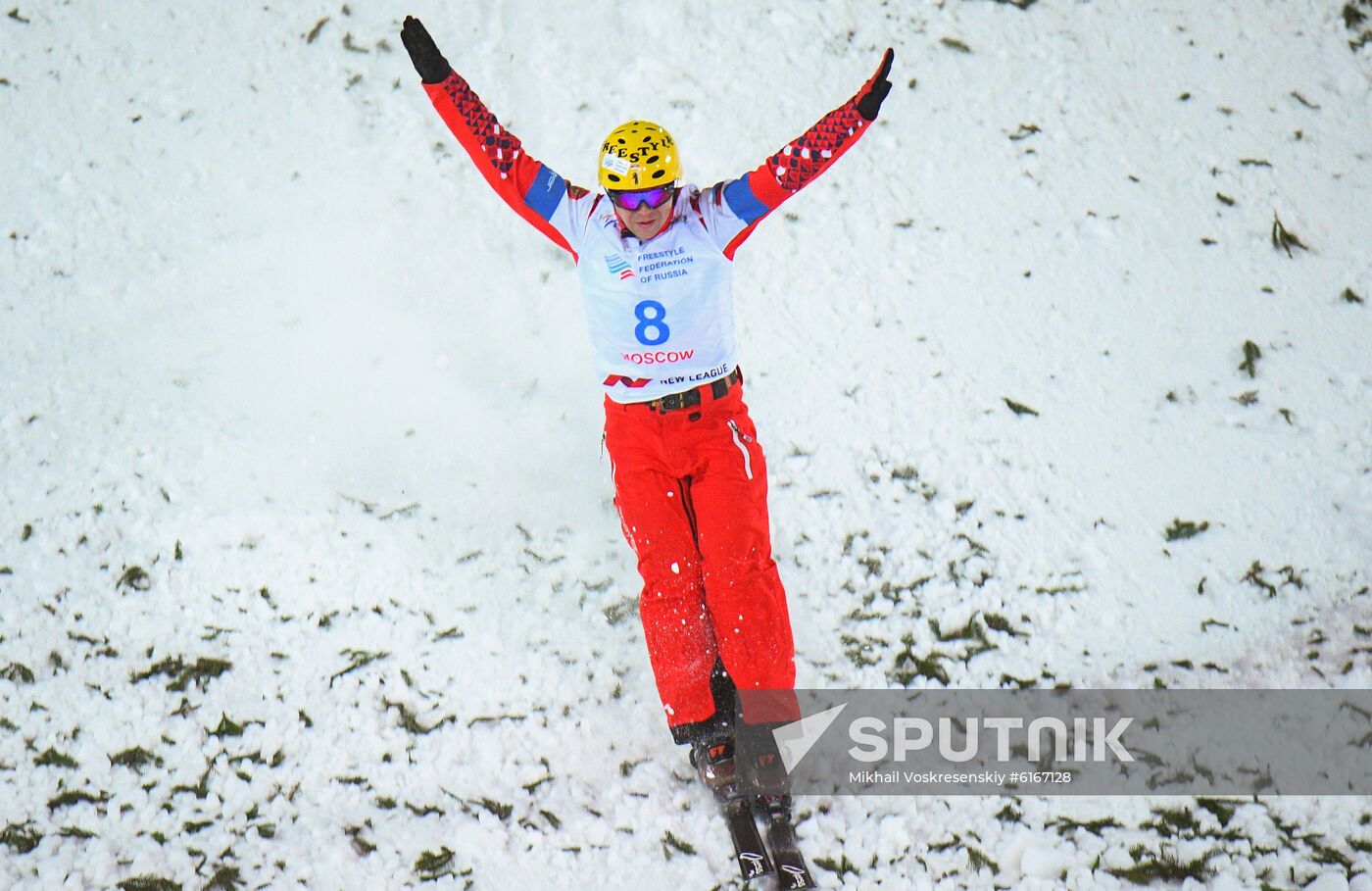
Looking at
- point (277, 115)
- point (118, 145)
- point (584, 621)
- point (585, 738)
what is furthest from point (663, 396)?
point (118, 145)

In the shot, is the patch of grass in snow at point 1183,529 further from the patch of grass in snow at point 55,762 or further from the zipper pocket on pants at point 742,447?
Result: the patch of grass in snow at point 55,762

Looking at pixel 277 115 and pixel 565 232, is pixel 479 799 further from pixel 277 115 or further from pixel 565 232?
pixel 277 115

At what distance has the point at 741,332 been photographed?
511 cm

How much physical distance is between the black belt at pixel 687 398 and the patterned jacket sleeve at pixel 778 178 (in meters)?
0.47

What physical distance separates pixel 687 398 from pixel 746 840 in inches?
63.2

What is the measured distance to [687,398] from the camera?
156 inches

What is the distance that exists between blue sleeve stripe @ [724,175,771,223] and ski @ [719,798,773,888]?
2.10 meters

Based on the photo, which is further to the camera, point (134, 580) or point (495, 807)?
point (134, 580)

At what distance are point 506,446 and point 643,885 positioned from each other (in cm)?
195

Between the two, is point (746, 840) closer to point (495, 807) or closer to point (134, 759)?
point (495, 807)

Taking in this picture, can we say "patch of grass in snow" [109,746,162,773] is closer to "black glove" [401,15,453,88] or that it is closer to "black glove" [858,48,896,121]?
"black glove" [401,15,453,88]

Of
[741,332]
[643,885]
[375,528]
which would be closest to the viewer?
[643,885]

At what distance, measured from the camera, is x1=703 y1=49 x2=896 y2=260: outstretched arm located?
3658mm

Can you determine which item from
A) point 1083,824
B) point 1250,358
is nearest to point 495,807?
point 1083,824
